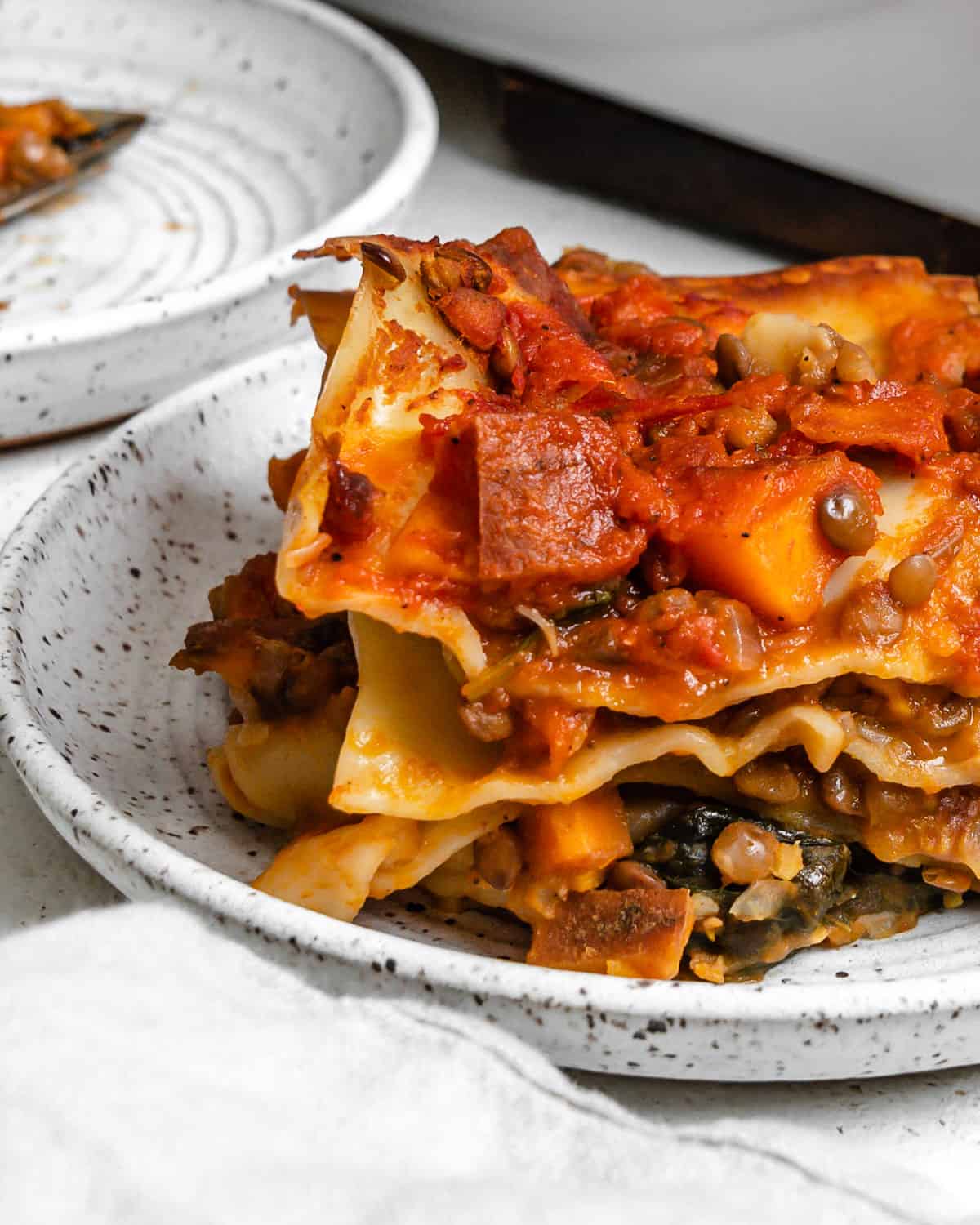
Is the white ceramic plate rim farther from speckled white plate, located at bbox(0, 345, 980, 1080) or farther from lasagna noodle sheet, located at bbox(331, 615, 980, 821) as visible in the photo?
lasagna noodle sheet, located at bbox(331, 615, 980, 821)

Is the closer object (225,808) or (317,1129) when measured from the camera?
(317,1129)

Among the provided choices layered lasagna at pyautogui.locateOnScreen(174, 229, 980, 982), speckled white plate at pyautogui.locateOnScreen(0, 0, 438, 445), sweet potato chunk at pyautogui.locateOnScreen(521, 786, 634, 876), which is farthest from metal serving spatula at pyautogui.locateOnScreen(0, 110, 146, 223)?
sweet potato chunk at pyautogui.locateOnScreen(521, 786, 634, 876)

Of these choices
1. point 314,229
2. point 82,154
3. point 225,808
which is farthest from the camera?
point 82,154

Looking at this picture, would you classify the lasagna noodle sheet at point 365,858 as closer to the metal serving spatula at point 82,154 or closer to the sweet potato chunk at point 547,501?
the sweet potato chunk at point 547,501

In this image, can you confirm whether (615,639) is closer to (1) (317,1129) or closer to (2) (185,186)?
(1) (317,1129)

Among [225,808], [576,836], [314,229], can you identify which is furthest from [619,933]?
[314,229]

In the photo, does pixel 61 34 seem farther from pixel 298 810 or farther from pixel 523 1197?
pixel 523 1197

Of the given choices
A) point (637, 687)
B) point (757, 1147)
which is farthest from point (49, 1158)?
point (637, 687)
